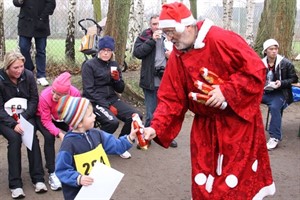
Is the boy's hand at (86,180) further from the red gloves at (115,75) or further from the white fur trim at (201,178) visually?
the red gloves at (115,75)

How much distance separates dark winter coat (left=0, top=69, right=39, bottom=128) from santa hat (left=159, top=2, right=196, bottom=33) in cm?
225

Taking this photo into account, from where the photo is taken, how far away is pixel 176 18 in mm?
3322

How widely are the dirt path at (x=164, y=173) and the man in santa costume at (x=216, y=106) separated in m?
1.39

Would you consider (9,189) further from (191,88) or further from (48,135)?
(191,88)

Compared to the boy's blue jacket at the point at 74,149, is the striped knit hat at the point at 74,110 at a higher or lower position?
higher

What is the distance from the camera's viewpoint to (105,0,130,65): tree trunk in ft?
27.0

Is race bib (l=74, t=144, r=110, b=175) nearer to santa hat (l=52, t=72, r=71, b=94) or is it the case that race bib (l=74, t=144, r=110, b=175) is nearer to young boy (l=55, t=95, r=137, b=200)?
young boy (l=55, t=95, r=137, b=200)

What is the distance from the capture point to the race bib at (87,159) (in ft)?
11.3

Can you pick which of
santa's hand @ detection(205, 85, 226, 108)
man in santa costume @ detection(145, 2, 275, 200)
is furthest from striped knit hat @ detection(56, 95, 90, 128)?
santa's hand @ detection(205, 85, 226, 108)

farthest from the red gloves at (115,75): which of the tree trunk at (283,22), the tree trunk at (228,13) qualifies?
the tree trunk at (228,13)

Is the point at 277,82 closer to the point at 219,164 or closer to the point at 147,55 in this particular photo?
the point at 147,55

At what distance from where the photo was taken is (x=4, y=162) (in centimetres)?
577

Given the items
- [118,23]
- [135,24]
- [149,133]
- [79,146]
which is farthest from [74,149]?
[135,24]

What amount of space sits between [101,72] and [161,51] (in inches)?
35.4
